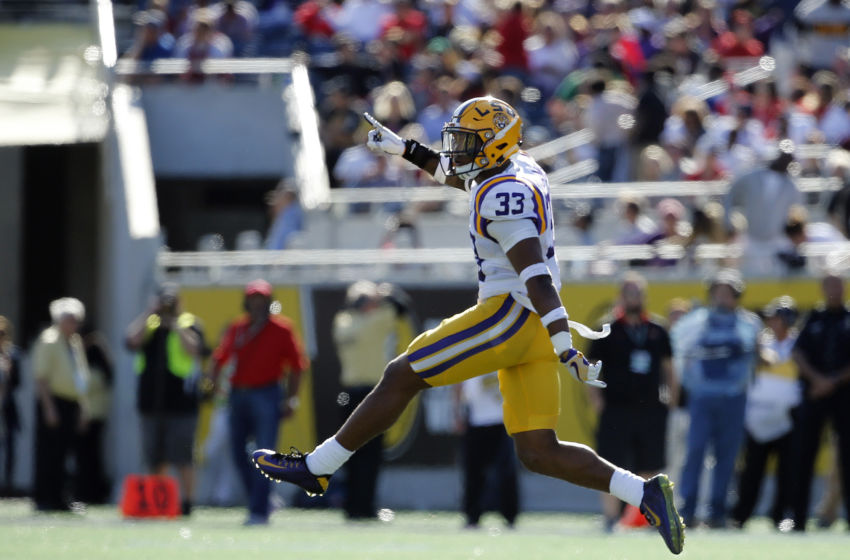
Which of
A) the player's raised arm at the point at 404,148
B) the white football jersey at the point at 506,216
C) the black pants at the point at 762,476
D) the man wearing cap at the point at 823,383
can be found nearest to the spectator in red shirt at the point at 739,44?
the black pants at the point at 762,476

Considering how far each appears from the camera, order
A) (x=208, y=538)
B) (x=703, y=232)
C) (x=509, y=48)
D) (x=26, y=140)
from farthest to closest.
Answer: (x=509, y=48) → (x=26, y=140) → (x=703, y=232) → (x=208, y=538)

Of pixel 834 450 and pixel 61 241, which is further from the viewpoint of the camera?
pixel 61 241

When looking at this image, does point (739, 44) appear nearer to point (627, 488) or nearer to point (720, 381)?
point (720, 381)

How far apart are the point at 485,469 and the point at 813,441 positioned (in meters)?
2.37

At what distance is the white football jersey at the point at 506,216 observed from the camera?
25.7 ft

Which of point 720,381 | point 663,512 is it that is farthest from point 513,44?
point 663,512

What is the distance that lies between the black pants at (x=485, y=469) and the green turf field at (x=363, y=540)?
0.16 meters

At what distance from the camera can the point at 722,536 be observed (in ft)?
38.5

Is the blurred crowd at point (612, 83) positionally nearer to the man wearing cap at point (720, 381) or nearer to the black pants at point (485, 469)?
the man wearing cap at point (720, 381)

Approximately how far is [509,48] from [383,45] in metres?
1.33

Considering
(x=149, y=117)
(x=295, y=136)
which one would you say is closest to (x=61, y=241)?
(x=149, y=117)

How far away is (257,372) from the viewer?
13086mm

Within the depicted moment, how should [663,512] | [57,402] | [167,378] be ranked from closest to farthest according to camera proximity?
[663,512], [167,378], [57,402]

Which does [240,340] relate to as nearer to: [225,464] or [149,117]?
[225,464]
